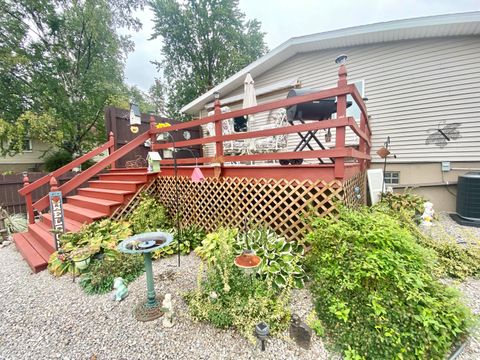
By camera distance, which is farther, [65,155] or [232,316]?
[65,155]

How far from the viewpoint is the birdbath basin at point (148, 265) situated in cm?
216

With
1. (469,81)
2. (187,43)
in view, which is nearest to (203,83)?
(187,43)

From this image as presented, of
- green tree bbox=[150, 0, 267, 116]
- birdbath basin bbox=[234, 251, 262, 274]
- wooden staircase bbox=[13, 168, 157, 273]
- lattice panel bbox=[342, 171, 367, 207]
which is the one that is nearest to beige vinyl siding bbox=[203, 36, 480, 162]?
lattice panel bbox=[342, 171, 367, 207]

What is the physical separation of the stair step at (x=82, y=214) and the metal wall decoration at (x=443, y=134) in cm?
792

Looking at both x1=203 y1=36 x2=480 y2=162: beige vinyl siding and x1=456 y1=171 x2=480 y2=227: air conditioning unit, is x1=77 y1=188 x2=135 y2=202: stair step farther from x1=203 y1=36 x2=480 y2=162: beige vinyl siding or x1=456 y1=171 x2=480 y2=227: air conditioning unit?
x1=456 y1=171 x2=480 y2=227: air conditioning unit

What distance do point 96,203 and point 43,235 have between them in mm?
1030

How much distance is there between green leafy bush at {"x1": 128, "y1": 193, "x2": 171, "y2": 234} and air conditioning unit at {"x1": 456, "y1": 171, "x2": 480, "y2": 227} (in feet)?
21.2

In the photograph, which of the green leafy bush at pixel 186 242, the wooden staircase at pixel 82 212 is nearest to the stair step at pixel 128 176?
the wooden staircase at pixel 82 212

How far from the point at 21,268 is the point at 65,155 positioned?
12.5 m

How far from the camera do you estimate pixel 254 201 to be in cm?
336

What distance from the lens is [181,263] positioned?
326 cm

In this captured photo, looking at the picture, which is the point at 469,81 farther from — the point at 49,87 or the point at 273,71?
the point at 49,87

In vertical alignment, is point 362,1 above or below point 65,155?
above

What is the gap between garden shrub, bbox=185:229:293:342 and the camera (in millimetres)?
1929
